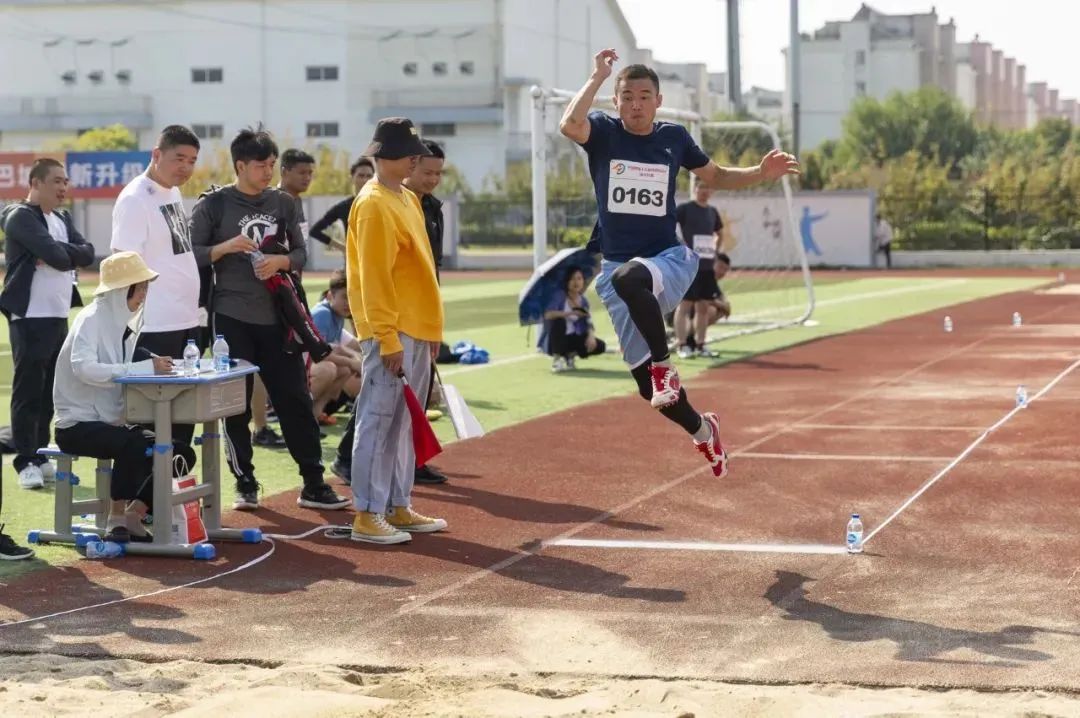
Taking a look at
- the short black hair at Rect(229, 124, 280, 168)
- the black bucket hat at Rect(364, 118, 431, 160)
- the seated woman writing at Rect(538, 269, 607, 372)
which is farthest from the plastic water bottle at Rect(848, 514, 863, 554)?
the seated woman writing at Rect(538, 269, 607, 372)

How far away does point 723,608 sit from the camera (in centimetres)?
730

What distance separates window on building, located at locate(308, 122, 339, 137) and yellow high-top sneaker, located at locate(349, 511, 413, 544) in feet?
258

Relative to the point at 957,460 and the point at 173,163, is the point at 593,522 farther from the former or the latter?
the point at 957,460

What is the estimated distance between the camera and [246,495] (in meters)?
9.91

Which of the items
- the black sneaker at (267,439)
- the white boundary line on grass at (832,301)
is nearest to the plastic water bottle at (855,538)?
the black sneaker at (267,439)

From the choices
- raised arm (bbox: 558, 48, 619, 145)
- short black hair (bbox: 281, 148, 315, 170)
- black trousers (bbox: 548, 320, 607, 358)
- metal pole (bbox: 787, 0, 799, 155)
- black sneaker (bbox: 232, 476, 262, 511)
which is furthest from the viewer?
metal pole (bbox: 787, 0, 799, 155)

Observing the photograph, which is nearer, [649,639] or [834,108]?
[649,639]

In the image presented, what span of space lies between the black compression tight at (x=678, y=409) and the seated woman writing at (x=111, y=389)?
2.46 m

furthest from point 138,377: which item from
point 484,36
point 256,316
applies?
point 484,36

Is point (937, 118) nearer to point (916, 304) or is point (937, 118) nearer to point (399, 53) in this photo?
point (399, 53)

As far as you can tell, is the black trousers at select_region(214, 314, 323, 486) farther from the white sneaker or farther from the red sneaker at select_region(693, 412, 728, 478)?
the red sneaker at select_region(693, 412, 728, 478)

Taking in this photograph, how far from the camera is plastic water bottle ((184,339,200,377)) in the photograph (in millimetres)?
8625

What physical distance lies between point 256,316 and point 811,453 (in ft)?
14.3

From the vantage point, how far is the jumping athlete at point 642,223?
855cm
